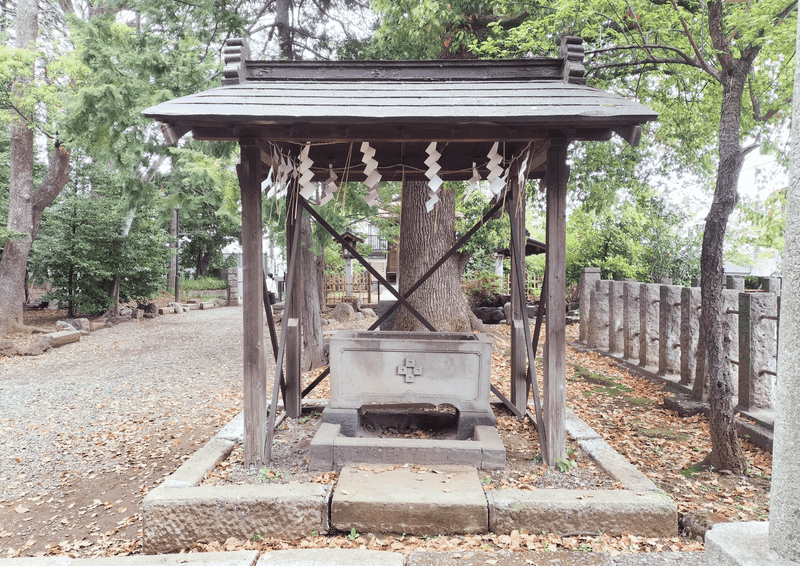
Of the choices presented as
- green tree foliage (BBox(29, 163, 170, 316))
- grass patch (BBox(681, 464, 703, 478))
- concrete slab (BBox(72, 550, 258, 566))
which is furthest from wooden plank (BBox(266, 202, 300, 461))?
green tree foliage (BBox(29, 163, 170, 316))

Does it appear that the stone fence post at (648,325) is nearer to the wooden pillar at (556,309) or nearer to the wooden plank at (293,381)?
the wooden pillar at (556,309)

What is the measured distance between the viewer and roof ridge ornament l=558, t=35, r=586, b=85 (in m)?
4.57

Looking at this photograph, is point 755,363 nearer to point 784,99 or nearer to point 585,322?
point 784,99

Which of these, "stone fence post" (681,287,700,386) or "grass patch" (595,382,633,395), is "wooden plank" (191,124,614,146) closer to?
"stone fence post" (681,287,700,386)

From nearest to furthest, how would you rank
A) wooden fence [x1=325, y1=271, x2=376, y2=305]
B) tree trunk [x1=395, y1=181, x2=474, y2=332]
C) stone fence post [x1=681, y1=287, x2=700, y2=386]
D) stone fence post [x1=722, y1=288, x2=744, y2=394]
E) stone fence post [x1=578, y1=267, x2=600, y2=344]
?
stone fence post [x1=722, y1=288, x2=744, y2=394], stone fence post [x1=681, y1=287, x2=700, y2=386], tree trunk [x1=395, y1=181, x2=474, y2=332], stone fence post [x1=578, y1=267, x2=600, y2=344], wooden fence [x1=325, y1=271, x2=376, y2=305]

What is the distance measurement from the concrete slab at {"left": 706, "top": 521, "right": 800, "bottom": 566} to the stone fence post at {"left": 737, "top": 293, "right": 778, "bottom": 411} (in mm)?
4620

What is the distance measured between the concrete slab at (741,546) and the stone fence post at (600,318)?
32.2ft

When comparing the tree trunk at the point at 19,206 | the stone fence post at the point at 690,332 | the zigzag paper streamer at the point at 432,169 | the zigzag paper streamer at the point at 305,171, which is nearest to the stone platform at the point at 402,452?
the zigzag paper streamer at the point at 432,169

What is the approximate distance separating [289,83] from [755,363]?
588 cm

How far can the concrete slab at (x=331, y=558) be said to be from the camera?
294 cm

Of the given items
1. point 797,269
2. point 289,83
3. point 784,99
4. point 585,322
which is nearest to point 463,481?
point 797,269

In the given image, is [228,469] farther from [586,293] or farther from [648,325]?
[586,293]

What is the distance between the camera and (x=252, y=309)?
4.23m

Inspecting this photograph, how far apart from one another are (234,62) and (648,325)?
7.81 metres
